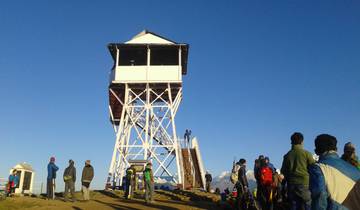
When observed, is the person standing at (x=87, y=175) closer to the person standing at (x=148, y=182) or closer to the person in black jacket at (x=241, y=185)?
the person standing at (x=148, y=182)

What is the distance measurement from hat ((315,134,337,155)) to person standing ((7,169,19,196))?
18099mm

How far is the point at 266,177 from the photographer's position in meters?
9.19

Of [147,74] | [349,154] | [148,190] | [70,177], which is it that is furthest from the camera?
[147,74]

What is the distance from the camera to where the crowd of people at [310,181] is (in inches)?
139

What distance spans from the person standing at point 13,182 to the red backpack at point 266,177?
47.2 ft

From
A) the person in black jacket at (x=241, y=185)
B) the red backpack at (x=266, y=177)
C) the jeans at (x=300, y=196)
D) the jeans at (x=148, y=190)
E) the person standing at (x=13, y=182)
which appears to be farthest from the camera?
the person standing at (x=13, y=182)

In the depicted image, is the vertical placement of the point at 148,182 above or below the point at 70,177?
below

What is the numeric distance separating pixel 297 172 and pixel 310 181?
3.05 metres

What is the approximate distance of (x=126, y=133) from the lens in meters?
30.8

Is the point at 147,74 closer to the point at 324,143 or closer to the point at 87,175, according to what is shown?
the point at 87,175

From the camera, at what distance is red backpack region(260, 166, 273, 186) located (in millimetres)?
9180

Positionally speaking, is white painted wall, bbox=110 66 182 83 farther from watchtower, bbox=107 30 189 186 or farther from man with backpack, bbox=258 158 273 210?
man with backpack, bbox=258 158 273 210

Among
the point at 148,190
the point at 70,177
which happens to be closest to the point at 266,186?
the point at 148,190

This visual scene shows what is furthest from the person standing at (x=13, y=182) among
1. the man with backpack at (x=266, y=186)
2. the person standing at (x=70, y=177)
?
the man with backpack at (x=266, y=186)
